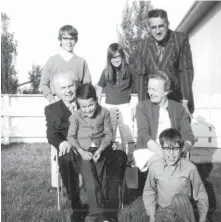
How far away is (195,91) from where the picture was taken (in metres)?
9.27

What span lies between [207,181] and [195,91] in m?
5.53

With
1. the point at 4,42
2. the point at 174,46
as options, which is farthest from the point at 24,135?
the point at 174,46

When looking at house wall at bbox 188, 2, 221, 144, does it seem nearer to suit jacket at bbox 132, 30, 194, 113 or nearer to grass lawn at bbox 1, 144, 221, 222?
grass lawn at bbox 1, 144, 221, 222

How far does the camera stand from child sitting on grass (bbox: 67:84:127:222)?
2816 mm

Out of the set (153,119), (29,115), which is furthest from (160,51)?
(29,115)

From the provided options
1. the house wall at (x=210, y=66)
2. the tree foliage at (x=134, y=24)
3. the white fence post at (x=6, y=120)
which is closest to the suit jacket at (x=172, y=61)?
the house wall at (x=210, y=66)

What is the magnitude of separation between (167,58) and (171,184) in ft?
4.43

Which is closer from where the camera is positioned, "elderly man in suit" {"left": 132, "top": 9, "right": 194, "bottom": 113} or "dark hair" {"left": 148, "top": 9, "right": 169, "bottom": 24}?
"dark hair" {"left": 148, "top": 9, "right": 169, "bottom": 24}

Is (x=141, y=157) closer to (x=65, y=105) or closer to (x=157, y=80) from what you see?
(x=157, y=80)

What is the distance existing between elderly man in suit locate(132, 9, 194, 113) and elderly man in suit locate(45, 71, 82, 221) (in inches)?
29.6

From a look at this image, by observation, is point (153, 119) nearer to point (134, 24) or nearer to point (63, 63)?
point (63, 63)

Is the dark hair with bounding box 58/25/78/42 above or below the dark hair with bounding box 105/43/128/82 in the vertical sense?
above

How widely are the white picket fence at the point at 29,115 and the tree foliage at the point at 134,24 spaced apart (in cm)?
273

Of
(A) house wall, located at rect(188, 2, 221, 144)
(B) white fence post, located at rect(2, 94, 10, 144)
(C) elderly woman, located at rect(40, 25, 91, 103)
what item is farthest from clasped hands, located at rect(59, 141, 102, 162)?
(B) white fence post, located at rect(2, 94, 10, 144)
